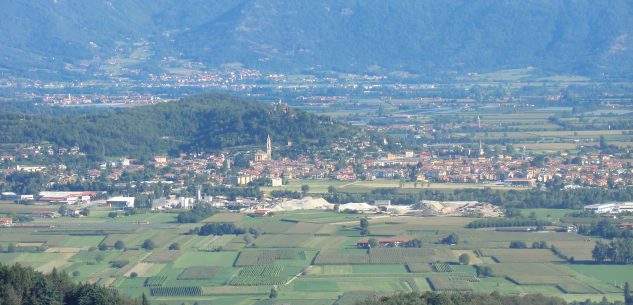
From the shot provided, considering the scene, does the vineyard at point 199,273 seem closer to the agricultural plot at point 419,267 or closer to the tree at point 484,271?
the agricultural plot at point 419,267

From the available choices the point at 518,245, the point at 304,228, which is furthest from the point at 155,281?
the point at 518,245

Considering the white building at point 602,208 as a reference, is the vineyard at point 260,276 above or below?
below

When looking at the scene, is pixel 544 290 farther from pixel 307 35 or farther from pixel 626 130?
pixel 307 35

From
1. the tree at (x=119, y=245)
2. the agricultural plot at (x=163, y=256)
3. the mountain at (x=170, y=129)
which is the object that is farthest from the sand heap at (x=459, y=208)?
the mountain at (x=170, y=129)

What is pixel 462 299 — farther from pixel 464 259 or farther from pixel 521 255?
pixel 521 255

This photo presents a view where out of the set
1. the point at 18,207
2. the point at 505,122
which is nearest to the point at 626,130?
the point at 505,122

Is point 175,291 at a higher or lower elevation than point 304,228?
lower
